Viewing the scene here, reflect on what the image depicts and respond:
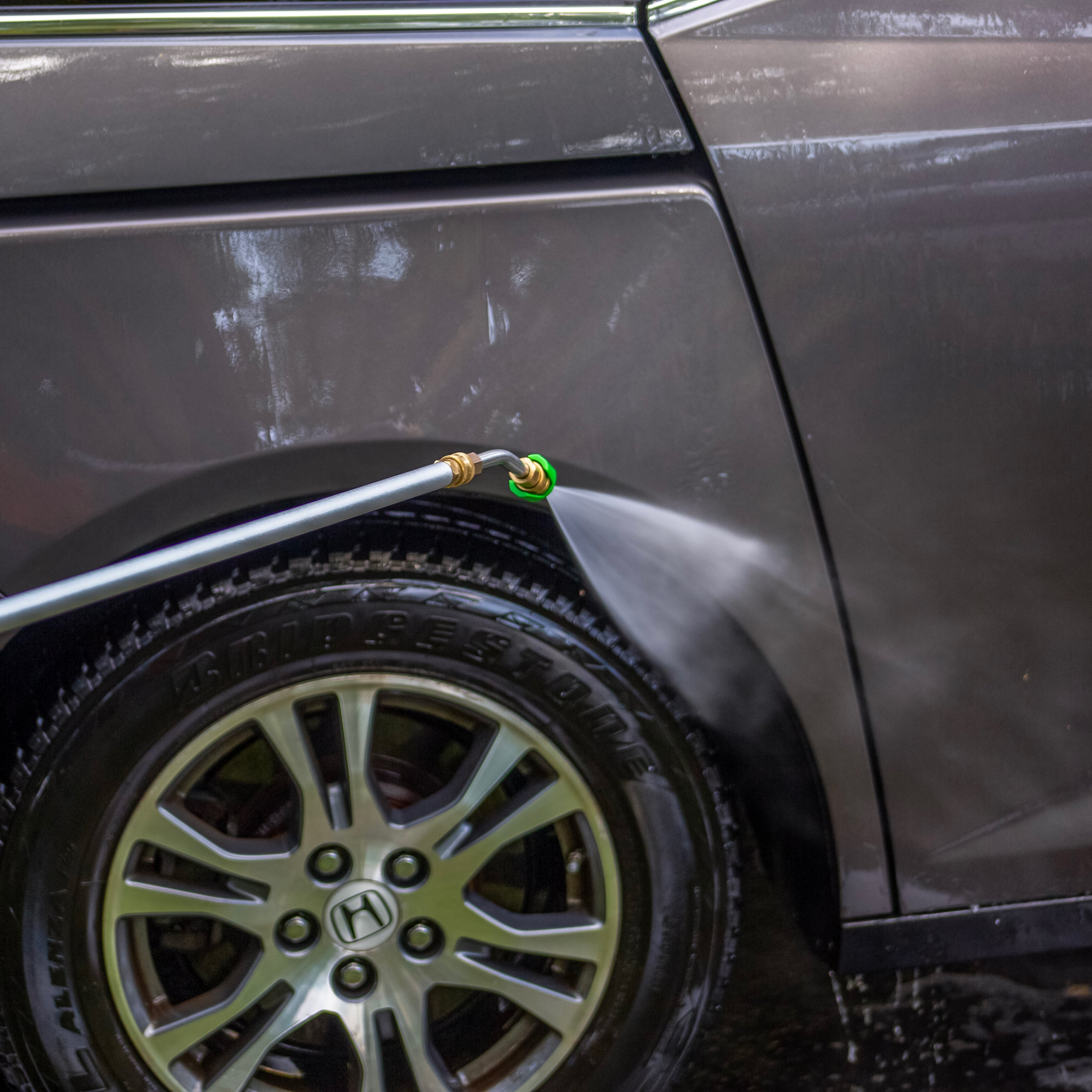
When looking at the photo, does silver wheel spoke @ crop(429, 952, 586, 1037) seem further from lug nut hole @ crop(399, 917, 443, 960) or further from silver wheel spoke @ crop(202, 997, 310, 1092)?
silver wheel spoke @ crop(202, 997, 310, 1092)

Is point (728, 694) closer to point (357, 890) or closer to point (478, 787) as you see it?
point (478, 787)

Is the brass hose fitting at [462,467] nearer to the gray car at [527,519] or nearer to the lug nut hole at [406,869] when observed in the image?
the gray car at [527,519]

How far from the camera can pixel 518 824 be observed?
1.40 metres

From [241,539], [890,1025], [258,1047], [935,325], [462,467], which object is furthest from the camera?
[890,1025]

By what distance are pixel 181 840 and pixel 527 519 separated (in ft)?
2.10

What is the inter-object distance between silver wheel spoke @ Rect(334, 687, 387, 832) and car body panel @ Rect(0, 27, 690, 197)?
672mm

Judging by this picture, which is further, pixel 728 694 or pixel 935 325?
pixel 728 694

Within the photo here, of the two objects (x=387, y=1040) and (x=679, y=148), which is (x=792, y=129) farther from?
(x=387, y=1040)

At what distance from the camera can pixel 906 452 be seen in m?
1.33

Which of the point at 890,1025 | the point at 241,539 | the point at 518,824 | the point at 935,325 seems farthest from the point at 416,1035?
the point at 935,325

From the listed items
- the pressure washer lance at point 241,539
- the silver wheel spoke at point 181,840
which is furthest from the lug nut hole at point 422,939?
the pressure washer lance at point 241,539

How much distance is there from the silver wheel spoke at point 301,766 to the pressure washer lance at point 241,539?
0.32 metres

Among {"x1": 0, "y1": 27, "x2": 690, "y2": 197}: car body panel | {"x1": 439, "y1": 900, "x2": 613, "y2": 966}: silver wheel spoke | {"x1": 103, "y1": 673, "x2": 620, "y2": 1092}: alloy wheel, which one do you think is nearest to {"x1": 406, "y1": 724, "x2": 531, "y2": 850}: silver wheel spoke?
{"x1": 103, "y1": 673, "x2": 620, "y2": 1092}: alloy wheel

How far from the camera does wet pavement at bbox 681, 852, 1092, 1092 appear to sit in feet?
5.69
